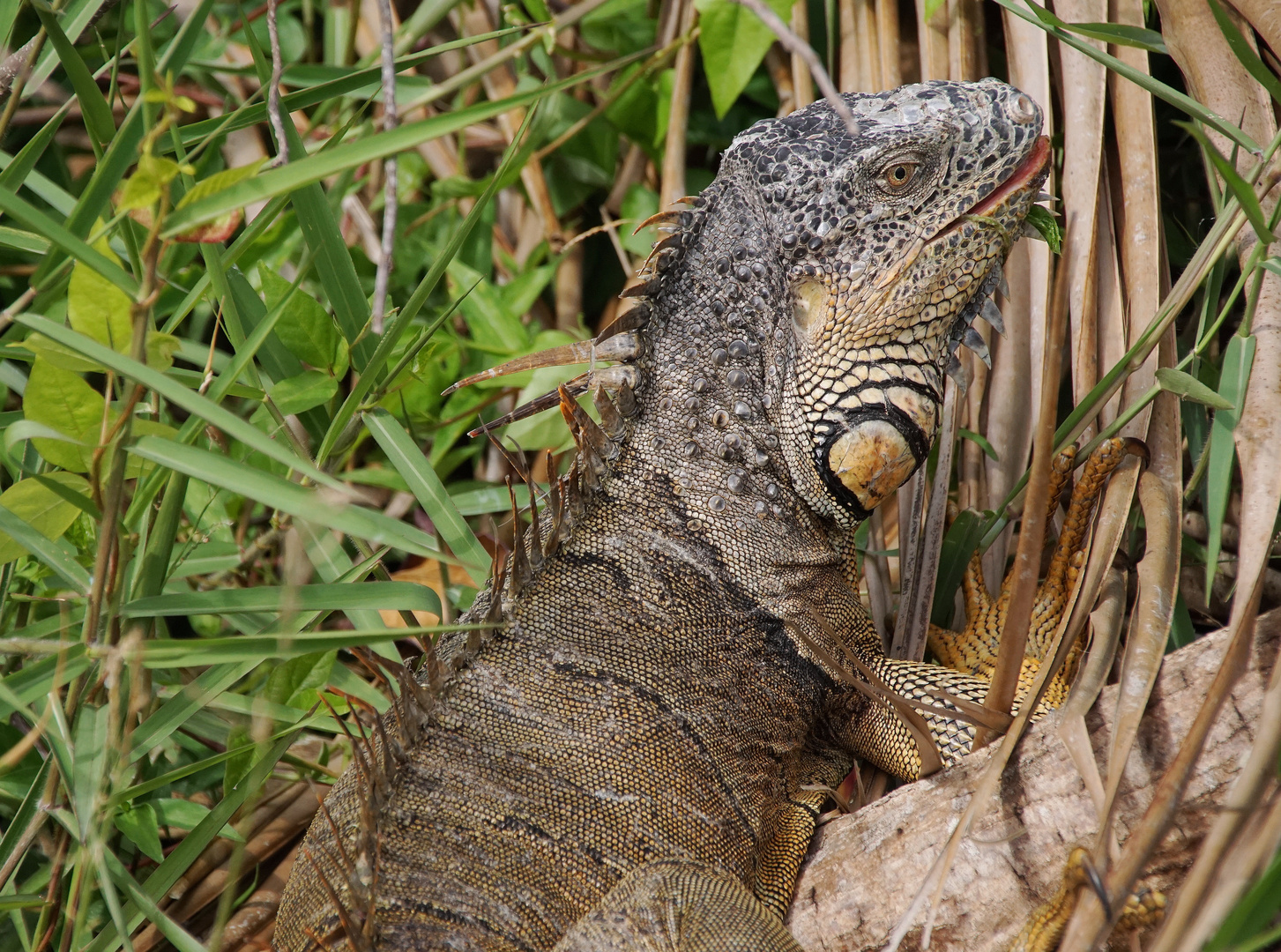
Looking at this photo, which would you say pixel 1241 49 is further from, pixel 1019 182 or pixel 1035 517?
pixel 1035 517

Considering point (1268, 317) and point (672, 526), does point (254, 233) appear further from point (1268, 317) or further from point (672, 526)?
point (1268, 317)

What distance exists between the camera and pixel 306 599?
149 cm

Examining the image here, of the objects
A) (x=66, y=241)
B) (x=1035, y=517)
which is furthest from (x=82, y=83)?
(x=1035, y=517)

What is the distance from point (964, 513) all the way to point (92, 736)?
70.9 inches

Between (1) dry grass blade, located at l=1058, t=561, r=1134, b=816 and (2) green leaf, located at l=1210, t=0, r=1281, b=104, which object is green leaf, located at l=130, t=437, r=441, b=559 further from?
(2) green leaf, located at l=1210, t=0, r=1281, b=104

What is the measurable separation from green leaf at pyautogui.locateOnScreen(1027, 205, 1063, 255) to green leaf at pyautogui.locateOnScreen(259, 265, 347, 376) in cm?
149

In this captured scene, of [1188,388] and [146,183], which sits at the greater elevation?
[146,183]

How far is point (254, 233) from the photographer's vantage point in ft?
5.64

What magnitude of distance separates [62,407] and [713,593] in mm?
1205

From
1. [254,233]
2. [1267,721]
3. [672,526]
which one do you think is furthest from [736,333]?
[1267,721]

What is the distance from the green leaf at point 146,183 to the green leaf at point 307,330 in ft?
2.78

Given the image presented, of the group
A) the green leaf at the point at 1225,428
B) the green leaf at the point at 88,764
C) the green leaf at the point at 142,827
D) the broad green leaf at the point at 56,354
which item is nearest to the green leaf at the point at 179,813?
the green leaf at the point at 142,827

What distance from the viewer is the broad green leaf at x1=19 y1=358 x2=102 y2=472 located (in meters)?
1.59

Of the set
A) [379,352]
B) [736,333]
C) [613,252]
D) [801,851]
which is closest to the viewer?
[379,352]
